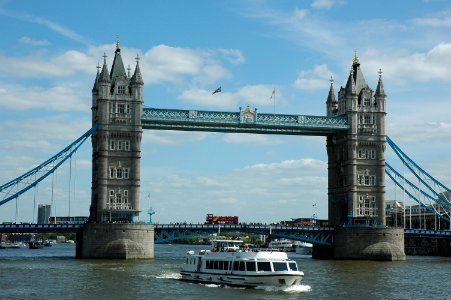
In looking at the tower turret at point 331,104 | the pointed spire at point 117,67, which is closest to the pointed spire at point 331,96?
the tower turret at point 331,104

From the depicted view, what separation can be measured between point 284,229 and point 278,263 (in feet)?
202

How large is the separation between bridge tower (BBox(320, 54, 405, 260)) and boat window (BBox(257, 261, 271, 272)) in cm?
6168

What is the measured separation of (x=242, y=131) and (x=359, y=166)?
69.3 ft

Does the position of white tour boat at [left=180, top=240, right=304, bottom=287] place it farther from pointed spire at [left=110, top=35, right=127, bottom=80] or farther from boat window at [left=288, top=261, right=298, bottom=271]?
pointed spire at [left=110, top=35, right=127, bottom=80]

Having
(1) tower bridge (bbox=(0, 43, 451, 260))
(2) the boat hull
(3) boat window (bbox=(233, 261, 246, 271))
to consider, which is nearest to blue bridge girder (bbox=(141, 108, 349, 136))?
(1) tower bridge (bbox=(0, 43, 451, 260))

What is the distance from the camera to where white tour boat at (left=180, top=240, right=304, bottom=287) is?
243ft

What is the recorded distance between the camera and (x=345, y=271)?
102000 mm

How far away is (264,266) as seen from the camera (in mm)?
75062

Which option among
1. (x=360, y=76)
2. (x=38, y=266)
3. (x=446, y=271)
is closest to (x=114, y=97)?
(x=38, y=266)

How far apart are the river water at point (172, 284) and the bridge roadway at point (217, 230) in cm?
1703

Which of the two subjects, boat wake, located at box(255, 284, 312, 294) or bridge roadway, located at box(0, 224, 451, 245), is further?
bridge roadway, located at box(0, 224, 451, 245)

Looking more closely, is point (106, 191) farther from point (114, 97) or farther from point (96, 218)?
point (114, 97)

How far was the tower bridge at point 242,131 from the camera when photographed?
126038 millimetres

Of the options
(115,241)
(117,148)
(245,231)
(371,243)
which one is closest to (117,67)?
(117,148)
